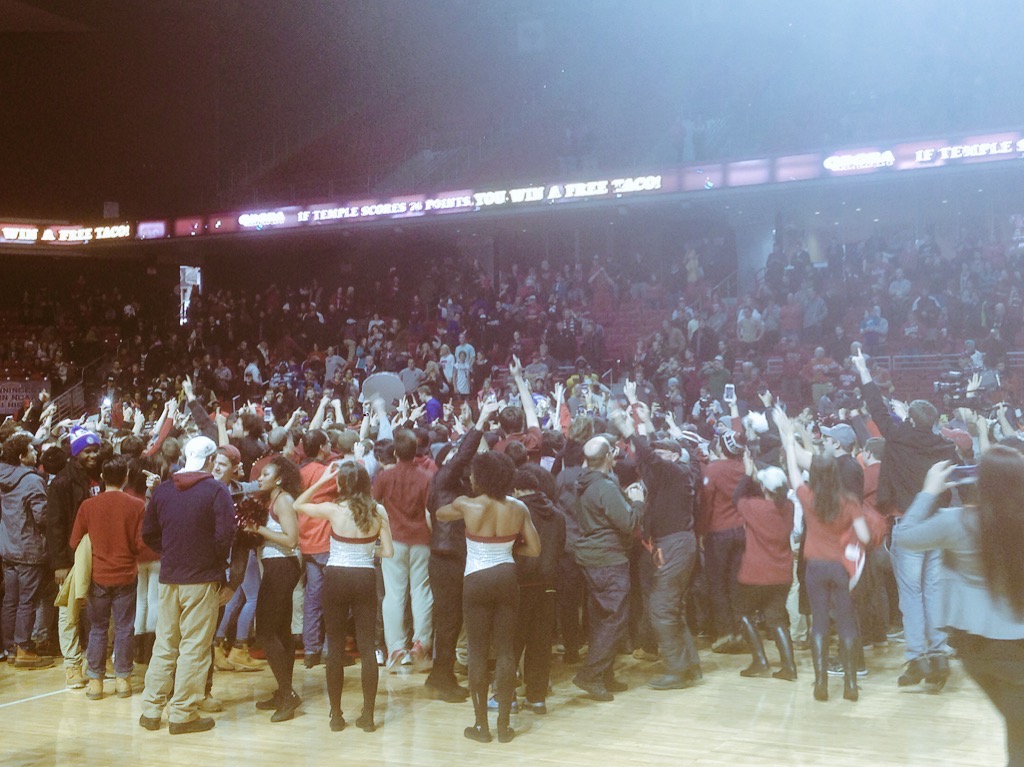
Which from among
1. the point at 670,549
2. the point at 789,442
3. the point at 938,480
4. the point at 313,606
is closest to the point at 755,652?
the point at 670,549

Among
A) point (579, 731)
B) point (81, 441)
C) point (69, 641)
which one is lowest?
point (579, 731)

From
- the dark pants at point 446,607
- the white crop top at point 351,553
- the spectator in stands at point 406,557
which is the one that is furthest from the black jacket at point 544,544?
the spectator in stands at point 406,557

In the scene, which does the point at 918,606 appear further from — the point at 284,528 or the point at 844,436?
the point at 284,528

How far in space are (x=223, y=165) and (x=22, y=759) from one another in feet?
78.4

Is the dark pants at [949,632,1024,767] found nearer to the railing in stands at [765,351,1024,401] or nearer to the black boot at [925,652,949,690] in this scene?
the black boot at [925,652,949,690]

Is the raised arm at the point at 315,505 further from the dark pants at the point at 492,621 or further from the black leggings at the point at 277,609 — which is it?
the dark pants at the point at 492,621

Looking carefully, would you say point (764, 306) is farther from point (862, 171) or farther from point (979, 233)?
point (979, 233)

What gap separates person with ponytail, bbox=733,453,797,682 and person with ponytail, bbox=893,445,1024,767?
3.08m

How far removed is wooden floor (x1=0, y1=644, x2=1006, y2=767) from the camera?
212 inches

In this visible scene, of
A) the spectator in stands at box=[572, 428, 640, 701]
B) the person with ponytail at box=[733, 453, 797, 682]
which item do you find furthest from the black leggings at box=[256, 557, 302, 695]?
the person with ponytail at box=[733, 453, 797, 682]

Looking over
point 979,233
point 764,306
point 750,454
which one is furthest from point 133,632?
point 979,233

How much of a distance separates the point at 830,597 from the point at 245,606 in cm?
409

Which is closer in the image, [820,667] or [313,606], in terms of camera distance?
[820,667]

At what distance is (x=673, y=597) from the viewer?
6676 millimetres
